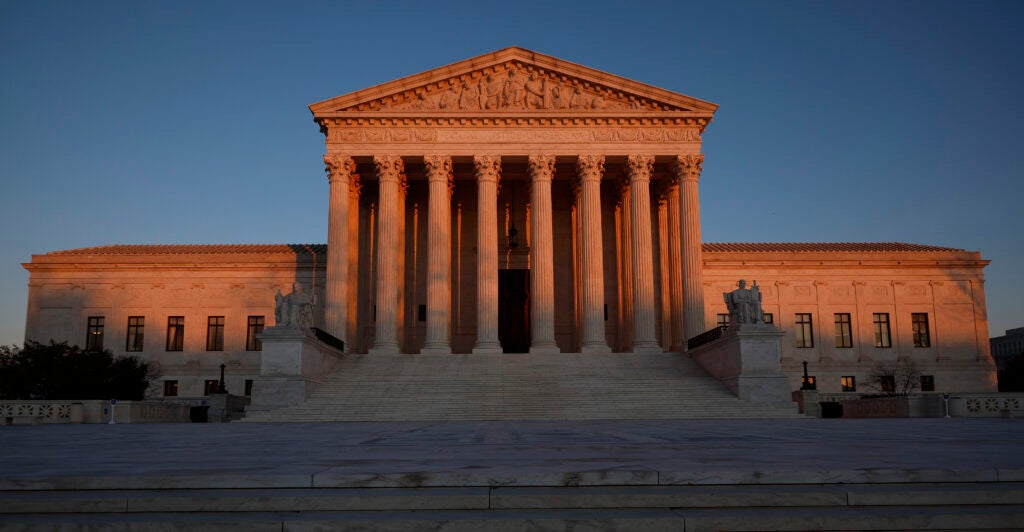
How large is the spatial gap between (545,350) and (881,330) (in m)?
24.1

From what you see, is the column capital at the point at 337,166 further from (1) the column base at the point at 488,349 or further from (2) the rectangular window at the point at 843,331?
(2) the rectangular window at the point at 843,331

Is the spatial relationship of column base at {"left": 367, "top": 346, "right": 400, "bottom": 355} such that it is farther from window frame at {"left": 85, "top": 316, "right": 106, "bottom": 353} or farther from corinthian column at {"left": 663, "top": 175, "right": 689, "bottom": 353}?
window frame at {"left": 85, "top": 316, "right": 106, "bottom": 353}

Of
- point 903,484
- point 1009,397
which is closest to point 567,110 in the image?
point 1009,397

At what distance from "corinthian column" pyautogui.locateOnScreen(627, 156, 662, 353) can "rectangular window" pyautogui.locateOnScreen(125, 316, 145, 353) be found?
3120cm

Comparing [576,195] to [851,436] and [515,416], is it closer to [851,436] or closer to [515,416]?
[515,416]

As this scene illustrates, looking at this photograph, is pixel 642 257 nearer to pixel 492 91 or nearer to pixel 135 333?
pixel 492 91

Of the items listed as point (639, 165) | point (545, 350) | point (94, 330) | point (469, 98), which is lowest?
point (545, 350)

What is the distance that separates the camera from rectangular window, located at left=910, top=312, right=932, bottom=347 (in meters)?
50.1

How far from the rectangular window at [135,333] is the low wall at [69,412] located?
66.1ft

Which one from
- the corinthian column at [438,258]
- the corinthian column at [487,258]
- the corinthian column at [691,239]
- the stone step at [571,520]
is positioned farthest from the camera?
the corinthian column at [691,239]

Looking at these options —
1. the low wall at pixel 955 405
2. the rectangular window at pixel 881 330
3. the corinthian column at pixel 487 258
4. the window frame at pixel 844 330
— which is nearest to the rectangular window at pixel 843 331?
the window frame at pixel 844 330

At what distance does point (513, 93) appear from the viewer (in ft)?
141

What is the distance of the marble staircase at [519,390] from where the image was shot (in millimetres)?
30016

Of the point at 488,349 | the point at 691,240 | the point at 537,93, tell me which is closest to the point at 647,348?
the point at 691,240
